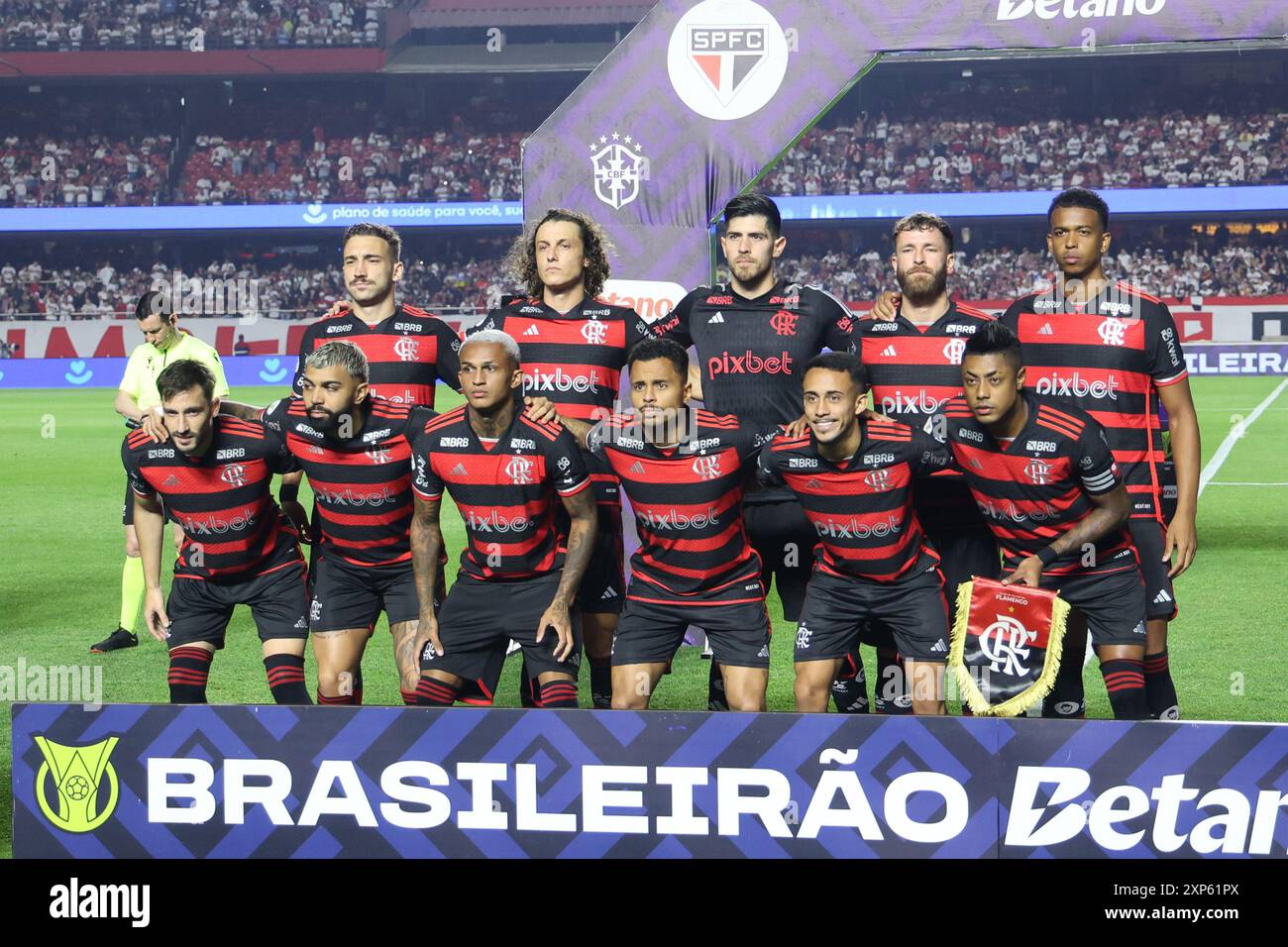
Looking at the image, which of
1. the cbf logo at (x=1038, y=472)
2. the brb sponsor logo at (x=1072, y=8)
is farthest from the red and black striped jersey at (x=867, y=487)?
the brb sponsor logo at (x=1072, y=8)

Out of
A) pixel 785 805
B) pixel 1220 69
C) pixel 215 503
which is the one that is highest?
pixel 1220 69

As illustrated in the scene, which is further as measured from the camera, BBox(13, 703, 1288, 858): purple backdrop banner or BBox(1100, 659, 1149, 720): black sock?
BBox(1100, 659, 1149, 720): black sock

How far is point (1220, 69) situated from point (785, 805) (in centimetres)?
4439

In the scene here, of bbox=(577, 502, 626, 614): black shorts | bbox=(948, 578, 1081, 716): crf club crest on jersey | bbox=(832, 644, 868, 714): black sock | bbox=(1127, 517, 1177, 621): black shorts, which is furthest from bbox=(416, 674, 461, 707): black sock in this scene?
bbox=(1127, 517, 1177, 621): black shorts

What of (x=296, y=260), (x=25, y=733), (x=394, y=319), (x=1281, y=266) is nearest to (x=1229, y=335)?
(x=1281, y=266)

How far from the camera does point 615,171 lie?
8133 millimetres

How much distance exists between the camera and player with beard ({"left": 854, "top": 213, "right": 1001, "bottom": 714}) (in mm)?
5672

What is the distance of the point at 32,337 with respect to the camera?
35.0 meters

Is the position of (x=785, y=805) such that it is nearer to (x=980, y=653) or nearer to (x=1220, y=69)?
(x=980, y=653)

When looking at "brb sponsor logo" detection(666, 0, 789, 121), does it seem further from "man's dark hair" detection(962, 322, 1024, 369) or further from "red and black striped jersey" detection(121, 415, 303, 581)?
"red and black striped jersey" detection(121, 415, 303, 581)

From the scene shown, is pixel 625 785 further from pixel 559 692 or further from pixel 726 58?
pixel 726 58

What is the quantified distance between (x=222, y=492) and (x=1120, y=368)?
11.8 ft

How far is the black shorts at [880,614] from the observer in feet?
17.4

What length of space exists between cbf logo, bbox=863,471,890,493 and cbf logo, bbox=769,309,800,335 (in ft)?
3.20
